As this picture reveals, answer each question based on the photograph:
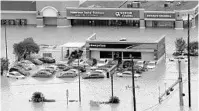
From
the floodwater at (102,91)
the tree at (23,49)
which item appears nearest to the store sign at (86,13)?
the floodwater at (102,91)

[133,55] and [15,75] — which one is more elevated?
[133,55]

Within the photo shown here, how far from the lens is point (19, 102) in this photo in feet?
43.6

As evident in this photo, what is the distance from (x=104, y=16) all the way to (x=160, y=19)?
1.83m

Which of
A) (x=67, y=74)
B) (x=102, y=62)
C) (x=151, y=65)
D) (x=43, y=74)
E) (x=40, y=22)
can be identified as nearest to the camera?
(x=67, y=74)

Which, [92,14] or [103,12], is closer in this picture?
[103,12]

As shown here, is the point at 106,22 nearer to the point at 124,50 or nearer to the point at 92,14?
the point at 92,14

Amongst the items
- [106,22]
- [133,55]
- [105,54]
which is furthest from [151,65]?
[106,22]

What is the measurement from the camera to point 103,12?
78.4 feet

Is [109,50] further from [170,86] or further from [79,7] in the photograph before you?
[79,7]

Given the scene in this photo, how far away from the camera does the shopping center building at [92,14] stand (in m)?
23.4

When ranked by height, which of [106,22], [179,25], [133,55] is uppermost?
[106,22]

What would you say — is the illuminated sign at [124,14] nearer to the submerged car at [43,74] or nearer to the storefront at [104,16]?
the storefront at [104,16]

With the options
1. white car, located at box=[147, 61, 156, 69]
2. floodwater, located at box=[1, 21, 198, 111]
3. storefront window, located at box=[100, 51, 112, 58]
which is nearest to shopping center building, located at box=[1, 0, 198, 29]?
floodwater, located at box=[1, 21, 198, 111]

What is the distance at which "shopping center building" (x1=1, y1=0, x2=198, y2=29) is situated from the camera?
23.4m
